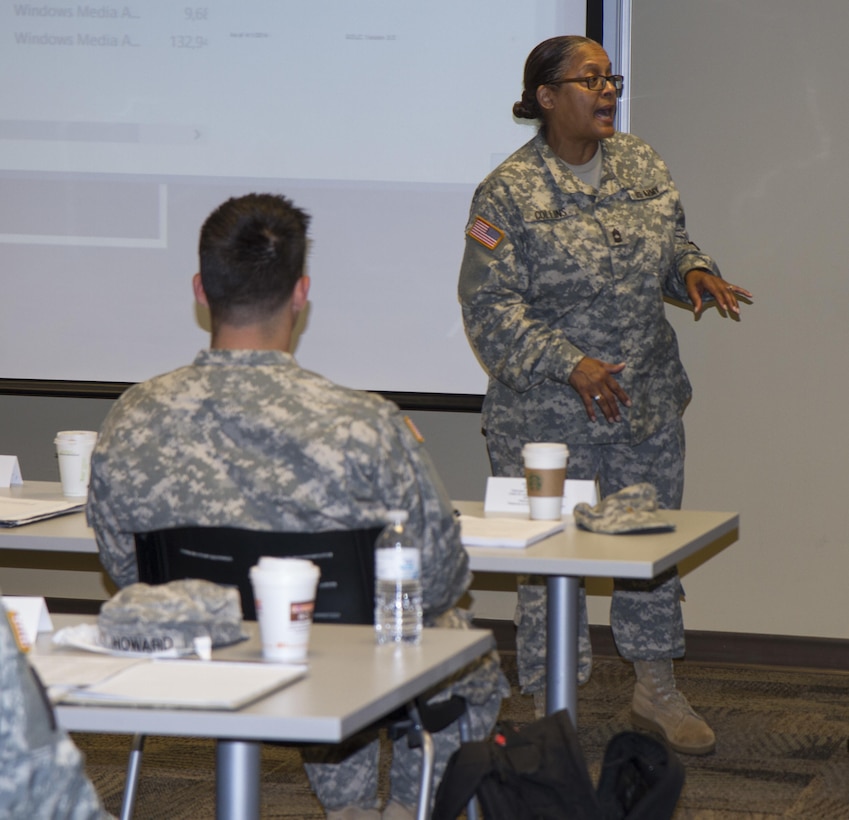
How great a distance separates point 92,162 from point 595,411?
6.91ft

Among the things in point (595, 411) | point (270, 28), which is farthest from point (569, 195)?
point (270, 28)

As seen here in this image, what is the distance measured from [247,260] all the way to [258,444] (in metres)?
0.32

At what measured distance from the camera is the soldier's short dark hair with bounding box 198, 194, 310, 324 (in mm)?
2236

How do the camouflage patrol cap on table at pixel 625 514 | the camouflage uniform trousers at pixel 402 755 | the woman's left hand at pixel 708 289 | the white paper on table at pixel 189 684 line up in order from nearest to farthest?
the white paper on table at pixel 189 684, the camouflage uniform trousers at pixel 402 755, the camouflage patrol cap on table at pixel 625 514, the woman's left hand at pixel 708 289

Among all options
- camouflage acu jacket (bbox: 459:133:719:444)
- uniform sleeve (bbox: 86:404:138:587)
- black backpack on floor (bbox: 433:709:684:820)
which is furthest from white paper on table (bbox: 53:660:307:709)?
camouflage acu jacket (bbox: 459:133:719:444)

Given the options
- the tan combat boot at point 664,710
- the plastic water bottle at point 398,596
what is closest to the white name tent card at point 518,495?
the plastic water bottle at point 398,596

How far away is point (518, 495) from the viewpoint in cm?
287

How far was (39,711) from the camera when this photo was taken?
1.12 meters

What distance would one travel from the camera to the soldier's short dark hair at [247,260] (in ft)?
7.34

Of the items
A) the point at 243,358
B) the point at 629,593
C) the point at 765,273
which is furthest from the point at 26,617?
the point at 765,273

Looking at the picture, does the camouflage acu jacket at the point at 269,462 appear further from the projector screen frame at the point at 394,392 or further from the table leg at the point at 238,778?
the projector screen frame at the point at 394,392

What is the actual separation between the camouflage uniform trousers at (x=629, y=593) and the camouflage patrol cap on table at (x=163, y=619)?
205cm

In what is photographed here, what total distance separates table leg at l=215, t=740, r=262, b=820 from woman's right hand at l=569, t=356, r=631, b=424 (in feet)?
→ 6.25

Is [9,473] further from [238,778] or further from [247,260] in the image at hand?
[238,778]
